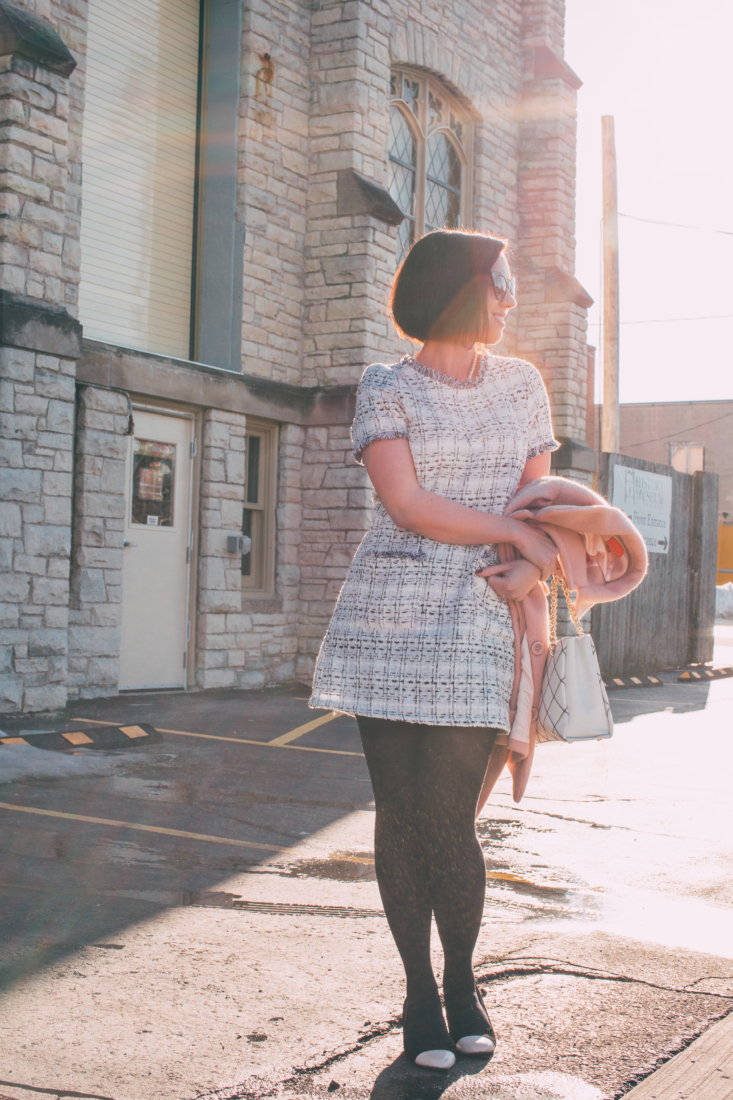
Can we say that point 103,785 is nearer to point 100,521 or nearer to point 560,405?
point 100,521

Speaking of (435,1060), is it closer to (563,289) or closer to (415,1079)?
(415,1079)

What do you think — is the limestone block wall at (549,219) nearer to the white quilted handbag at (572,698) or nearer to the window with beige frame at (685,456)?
the white quilted handbag at (572,698)

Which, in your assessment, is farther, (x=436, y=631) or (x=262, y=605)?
(x=262, y=605)

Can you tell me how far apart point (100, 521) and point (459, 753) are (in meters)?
7.24

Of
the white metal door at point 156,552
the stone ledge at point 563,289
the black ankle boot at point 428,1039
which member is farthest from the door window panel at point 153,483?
the black ankle boot at point 428,1039

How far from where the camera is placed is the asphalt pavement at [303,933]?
104 inches

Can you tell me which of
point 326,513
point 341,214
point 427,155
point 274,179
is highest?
point 427,155

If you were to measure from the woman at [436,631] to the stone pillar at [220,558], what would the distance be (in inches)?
312

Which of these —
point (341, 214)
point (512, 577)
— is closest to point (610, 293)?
point (341, 214)

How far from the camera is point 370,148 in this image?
38.8 ft

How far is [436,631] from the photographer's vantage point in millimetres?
2682

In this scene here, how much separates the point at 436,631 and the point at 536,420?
2.17ft

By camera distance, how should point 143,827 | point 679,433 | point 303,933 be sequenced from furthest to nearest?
point 679,433
point 143,827
point 303,933

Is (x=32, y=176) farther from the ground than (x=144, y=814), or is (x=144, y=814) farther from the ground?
(x=32, y=176)
